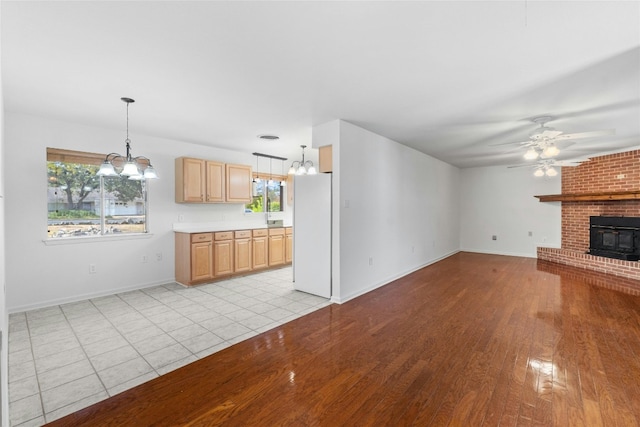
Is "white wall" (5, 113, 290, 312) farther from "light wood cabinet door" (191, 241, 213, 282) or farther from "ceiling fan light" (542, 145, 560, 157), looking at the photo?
"ceiling fan light" (542, 145, 560, 157)

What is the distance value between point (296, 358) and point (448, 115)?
3.32 metres

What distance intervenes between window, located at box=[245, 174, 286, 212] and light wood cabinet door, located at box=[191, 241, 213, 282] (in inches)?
66.2

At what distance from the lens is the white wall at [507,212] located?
7324mm

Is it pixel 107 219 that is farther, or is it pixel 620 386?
pixel 107 219

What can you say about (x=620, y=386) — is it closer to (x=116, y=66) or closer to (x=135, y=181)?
(x=116, y=66)

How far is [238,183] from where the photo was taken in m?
5.96

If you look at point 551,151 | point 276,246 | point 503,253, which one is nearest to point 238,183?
point 276,246

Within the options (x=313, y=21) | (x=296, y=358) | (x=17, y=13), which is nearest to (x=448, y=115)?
(x=313, y=21)

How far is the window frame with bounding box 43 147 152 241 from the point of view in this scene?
161 inches

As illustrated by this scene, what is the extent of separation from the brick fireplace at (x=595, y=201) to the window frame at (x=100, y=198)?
7.93m

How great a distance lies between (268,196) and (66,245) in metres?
3.84

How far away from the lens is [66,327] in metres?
3.31

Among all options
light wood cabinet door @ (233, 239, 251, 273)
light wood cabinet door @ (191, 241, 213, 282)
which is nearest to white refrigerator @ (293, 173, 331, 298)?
light wood cabinet door @ (233, 239, 251, 273)

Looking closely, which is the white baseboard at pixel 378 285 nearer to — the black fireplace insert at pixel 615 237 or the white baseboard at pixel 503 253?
the white baseboard at pixel 503 253
